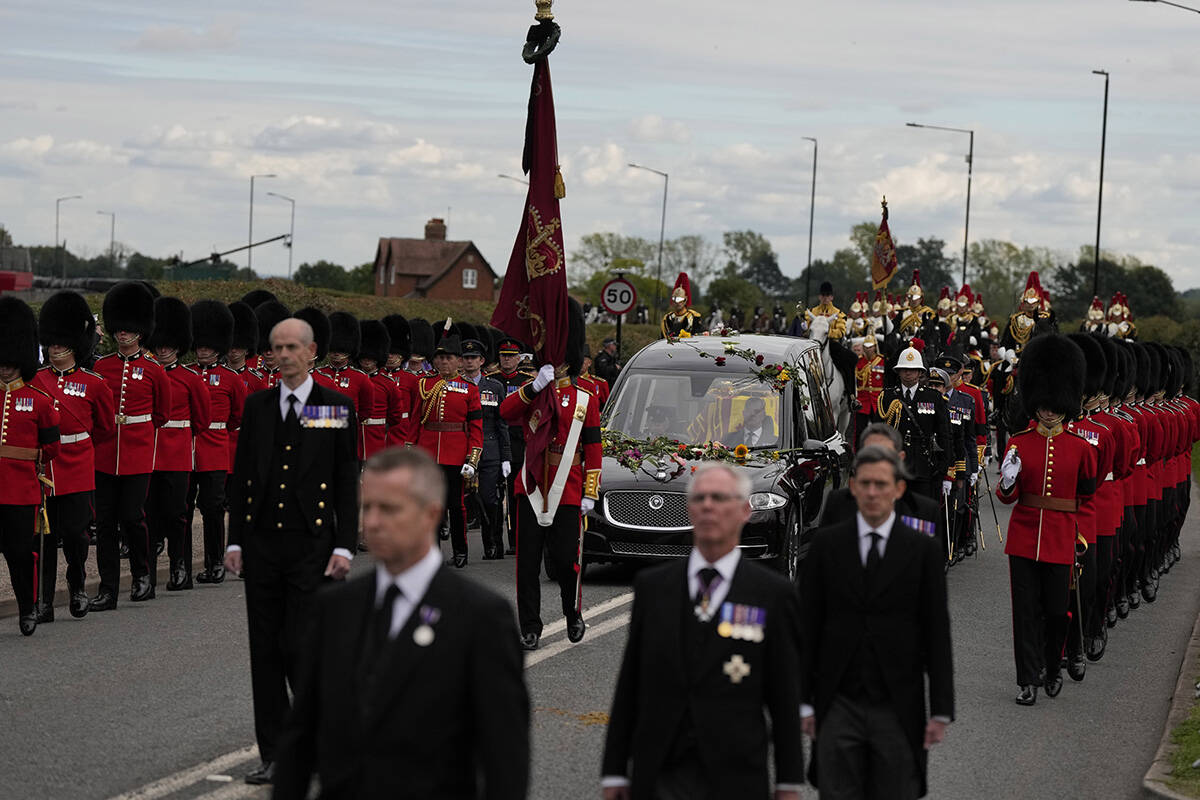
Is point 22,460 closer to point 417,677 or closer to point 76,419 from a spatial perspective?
point 76,419

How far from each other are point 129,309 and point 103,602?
226 centimetres

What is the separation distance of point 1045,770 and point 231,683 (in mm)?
4443

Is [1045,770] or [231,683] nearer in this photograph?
[1045,770]

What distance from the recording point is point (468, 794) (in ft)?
14.0

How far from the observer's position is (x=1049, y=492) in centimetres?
1071

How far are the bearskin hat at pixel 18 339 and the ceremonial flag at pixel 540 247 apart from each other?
3039 millimetres

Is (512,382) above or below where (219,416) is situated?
above

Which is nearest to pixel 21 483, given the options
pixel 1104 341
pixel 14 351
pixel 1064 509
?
pixel 14 351

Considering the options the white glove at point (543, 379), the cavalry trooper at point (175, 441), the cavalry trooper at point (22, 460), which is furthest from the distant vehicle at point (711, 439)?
the cavalry trooper at point (22, 460)

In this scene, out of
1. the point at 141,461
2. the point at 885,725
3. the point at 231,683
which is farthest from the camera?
the point at 141,461

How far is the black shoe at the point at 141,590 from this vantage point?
43.8 feet

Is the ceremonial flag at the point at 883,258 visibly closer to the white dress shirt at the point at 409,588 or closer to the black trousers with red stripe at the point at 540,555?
the black trousers with red stripe at the point at 540,555

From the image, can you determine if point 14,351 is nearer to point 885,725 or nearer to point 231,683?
point 231,683

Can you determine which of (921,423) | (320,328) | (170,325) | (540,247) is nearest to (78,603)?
(170,325)
